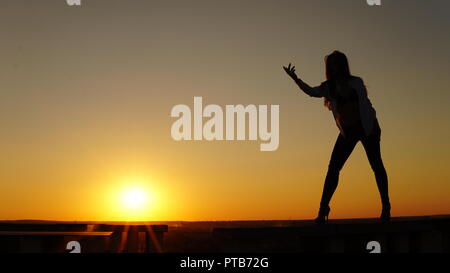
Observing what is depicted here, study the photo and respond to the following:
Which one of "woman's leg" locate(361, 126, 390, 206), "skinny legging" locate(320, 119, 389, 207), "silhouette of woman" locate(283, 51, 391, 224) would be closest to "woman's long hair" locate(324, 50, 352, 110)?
"silhouette of woman" locate(283, 51, 391, 224)

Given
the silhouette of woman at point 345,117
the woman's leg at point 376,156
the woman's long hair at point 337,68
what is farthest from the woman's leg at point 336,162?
the woman's long hair at point 337,68

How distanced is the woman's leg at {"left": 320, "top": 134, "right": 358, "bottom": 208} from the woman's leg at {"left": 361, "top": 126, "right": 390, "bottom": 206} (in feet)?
0.75

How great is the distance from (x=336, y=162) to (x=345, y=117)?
2.27 ft

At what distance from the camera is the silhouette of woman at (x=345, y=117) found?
10.2m

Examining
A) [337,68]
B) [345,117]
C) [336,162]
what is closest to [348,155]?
[336,162]

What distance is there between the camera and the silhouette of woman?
10.2 metres

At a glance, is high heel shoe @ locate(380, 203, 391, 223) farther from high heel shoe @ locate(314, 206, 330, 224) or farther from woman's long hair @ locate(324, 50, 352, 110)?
woman's long hair @ locate(324, 50, 352, 110)

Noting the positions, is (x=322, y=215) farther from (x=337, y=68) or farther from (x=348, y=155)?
(x=337, y=68)

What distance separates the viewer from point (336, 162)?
10.4m

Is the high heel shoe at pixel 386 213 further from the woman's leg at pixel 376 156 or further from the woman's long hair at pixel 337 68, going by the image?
the woman's long hair at pixel 337 68
